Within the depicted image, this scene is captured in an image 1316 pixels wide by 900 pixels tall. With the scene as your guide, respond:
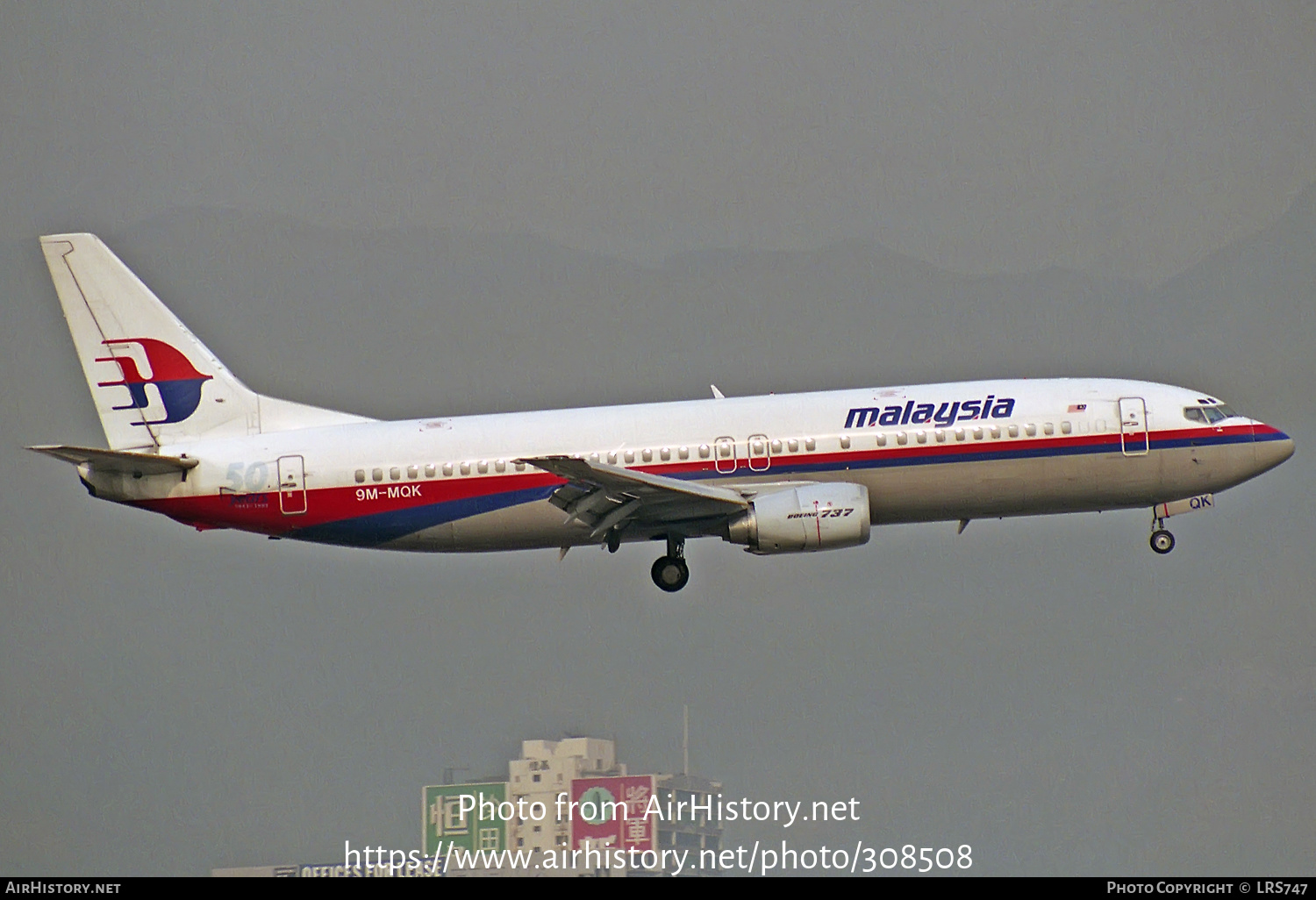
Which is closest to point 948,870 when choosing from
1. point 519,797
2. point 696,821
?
point 696,821

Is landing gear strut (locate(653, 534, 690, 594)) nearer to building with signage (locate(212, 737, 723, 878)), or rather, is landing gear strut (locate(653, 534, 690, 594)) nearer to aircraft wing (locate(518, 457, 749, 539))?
aircraft wing (locate(518, 457, 749, 539))

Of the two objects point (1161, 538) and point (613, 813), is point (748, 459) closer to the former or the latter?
point (1161, 538)

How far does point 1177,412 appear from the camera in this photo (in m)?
44.2

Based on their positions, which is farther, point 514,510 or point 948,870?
point 948,870

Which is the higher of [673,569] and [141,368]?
[141,368]

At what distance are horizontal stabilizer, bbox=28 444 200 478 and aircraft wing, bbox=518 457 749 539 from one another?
9.22m

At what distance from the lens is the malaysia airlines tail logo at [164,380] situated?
154 ft

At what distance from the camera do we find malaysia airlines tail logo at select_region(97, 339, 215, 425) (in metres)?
47.1

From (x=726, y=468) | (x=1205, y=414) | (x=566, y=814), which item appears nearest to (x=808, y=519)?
(x=726, y=468)

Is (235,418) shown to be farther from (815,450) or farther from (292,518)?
(815,450)

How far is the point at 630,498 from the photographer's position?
140 feet

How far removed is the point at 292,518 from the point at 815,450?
532 inches

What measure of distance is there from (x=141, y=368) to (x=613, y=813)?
99.9 feet
